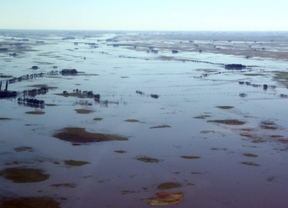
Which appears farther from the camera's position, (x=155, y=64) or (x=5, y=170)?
(x=155, y=64)

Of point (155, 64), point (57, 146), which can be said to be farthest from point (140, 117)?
point (155, 64)

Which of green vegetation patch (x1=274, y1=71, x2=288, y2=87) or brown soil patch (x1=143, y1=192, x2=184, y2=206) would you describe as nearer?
brown soil patch (x1=143, y1=192, x2=184, y2=206)

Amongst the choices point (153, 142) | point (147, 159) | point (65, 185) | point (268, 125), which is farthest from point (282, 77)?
point (65, 185)

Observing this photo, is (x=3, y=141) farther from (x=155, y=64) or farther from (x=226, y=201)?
(x=155, y=64)

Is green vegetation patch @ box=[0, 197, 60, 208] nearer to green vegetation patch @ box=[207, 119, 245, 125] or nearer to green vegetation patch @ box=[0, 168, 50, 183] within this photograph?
green vegetation patch @ box=[0, 168, 50, 183]

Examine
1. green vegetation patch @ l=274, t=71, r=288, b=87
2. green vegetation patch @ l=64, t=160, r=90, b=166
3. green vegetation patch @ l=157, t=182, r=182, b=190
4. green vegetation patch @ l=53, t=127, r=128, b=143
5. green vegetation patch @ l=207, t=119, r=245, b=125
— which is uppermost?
green vegetation patch @ l=274, t=71, r=288, b=87

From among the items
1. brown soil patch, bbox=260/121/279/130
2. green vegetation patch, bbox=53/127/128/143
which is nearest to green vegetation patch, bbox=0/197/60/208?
green vegetation patch, bbox=53/127/128/143

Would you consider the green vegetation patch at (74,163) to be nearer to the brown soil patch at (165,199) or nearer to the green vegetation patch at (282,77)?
the brown soil patch at (165,199)
